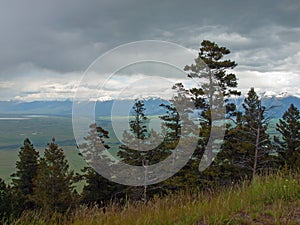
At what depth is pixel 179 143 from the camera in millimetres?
21938

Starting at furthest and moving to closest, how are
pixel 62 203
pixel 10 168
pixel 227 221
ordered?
pixel 10 168, pixel 62 203, pixel 227 221

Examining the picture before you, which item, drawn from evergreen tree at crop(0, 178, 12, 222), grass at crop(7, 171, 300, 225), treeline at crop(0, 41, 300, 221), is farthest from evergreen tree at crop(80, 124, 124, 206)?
grass at crop(7, 171, 300, 225)

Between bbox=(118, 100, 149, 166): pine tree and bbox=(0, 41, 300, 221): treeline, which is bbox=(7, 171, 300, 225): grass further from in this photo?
bbox=(118, 100, 149, 166): pine tree

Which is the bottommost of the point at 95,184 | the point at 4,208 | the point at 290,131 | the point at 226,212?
the point at 95,184

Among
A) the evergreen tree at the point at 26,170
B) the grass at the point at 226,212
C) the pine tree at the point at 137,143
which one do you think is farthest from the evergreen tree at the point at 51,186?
the grass at the point at 226,212

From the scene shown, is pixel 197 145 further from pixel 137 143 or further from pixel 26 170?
pixel 26 170

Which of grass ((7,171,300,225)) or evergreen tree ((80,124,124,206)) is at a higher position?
grass ((7,171,300,225))

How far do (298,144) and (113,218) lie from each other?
30.7 meters

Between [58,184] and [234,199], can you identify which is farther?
[58,184]

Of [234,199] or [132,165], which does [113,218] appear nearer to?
[234,199]

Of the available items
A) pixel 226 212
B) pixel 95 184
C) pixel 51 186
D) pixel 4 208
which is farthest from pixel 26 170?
pixel 226 212

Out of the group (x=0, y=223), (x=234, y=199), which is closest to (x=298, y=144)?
(x=234, y=199)

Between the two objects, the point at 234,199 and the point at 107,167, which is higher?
the point at 234,199

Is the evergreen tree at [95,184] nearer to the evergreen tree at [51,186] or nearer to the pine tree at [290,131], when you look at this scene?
the evergreen tree at [51,186]
